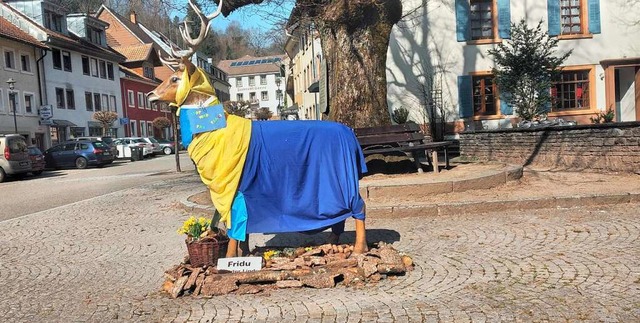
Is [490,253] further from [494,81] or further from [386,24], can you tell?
[494,81]

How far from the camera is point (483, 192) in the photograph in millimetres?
8984

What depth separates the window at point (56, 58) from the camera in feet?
127

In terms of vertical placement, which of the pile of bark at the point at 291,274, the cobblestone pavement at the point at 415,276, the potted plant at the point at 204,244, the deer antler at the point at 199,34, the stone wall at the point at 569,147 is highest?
the deer antler at the point at 199,34

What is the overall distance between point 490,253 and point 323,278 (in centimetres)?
194

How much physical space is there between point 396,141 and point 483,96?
1515 cm

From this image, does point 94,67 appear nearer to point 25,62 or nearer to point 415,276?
point 25,62

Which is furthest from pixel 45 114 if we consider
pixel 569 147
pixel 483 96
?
pixel 569 147

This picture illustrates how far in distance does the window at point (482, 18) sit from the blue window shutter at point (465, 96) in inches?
76.7

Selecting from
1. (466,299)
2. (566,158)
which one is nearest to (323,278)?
(466,299)

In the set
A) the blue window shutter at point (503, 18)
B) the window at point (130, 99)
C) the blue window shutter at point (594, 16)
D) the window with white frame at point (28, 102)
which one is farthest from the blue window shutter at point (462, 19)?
the window at point (130, 99)

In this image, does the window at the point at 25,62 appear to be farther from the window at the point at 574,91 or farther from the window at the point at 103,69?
the window at the point at 574,91

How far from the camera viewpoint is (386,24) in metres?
11.6

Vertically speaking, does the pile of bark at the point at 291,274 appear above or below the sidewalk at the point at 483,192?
below

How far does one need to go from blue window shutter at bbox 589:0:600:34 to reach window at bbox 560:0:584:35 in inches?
18.3
